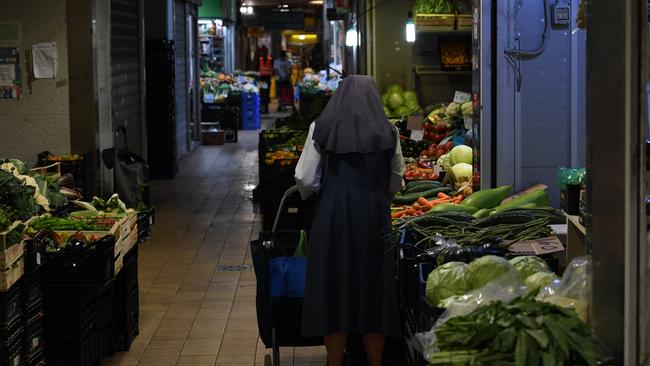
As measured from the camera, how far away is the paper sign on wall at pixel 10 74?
34.6 feet

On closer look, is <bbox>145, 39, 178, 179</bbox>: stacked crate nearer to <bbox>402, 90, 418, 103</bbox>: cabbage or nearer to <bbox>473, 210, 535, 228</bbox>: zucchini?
<bbox>402, 90, 418, 103</bbox>: cabbage

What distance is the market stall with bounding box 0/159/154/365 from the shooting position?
612 centimetres

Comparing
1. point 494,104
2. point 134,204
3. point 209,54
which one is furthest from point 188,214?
point 209,54

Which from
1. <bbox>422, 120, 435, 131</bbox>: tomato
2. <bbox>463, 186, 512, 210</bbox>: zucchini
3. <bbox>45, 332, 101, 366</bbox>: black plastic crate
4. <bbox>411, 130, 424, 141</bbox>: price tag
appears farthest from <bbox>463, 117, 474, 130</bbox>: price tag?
<bbox>45, 332, 101, 366</bbox>: black plastic crate

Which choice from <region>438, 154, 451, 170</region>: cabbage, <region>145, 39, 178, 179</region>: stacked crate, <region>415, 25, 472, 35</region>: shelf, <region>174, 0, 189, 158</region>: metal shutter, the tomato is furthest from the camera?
<region>174, 0, 189, 158</region>: metal shutter

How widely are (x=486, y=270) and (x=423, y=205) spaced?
3.93 m

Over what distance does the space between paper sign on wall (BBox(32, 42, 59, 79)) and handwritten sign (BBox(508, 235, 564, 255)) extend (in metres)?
6.10

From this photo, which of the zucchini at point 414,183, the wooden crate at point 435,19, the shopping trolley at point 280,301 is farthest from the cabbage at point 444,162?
the shopping trolley at point 280,301

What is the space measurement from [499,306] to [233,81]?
23.9 meters

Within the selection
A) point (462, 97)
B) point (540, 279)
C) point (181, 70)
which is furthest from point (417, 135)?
point (181, 70)

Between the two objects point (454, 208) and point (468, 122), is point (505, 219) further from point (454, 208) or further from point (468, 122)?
point (468, 122)

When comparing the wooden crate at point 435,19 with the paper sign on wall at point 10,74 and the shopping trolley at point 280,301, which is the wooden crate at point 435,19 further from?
the shopping trolley at point 280,301

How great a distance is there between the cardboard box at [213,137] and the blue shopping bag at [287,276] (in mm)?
17235

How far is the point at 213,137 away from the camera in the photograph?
76.9 feet
